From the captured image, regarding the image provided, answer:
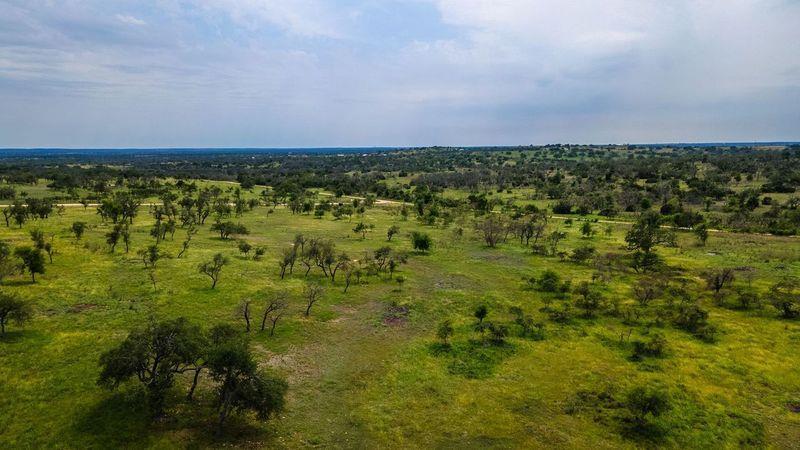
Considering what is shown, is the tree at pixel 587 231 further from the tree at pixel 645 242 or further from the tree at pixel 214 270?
the tree at pixel 214 270

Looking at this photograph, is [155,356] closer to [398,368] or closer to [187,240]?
[398,368]

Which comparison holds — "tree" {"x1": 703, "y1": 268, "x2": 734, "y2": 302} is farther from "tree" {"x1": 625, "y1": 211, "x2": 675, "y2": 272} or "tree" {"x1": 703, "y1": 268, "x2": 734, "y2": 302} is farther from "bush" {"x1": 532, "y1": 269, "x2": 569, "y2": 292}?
"bush" {"x1": 532, "y1": 269, "x2": 569, "y2": 292}

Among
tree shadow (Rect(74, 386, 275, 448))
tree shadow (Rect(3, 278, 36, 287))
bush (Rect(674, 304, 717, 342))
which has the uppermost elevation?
tree shadow (Rect(3, 278, 36, 287))

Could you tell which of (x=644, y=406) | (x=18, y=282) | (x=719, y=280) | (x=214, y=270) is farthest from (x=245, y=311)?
(x=719, y=280)

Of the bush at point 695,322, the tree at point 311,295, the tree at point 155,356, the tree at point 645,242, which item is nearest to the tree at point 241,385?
the tree at point 155,356

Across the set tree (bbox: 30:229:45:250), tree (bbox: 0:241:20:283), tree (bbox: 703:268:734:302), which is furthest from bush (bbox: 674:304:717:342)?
tree (bbox: 30:229:45:250)

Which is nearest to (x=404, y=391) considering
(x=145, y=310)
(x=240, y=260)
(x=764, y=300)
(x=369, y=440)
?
(x=369, y=440)
